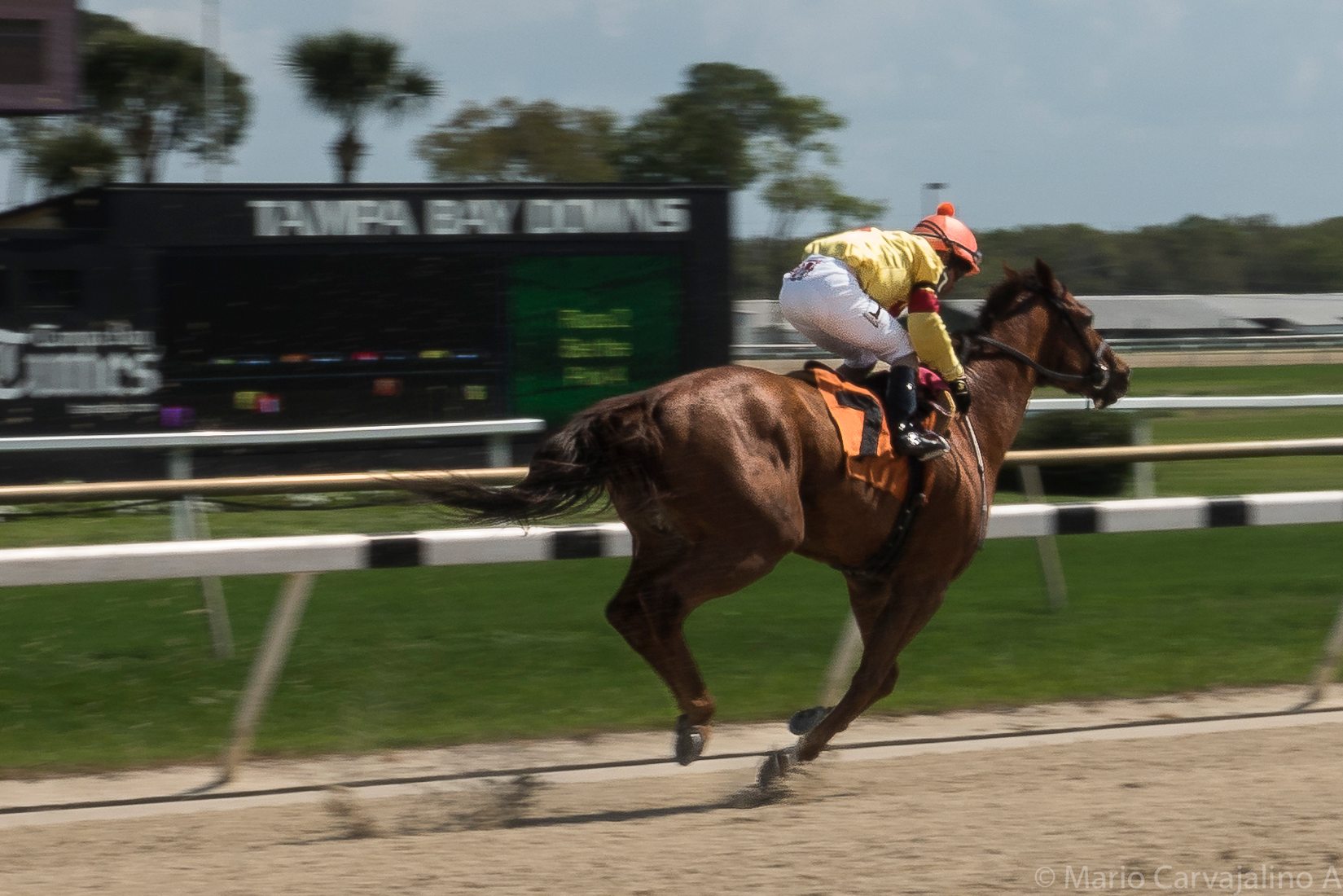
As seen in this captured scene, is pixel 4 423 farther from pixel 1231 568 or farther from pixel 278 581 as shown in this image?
pixel 1231 568

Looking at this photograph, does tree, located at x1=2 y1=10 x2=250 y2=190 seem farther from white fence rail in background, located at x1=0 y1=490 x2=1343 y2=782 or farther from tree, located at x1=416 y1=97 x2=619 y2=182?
white fence rail in background, located at x1=0 y1=490 x2=1343 y2=782

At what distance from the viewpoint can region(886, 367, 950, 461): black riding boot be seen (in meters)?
4.70

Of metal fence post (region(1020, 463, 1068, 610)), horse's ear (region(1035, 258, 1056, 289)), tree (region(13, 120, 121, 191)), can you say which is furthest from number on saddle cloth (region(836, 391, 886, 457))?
tree (region(13, 120, 121, 191))

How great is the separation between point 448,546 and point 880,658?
51.7 inches

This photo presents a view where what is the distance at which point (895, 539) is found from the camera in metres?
4.81

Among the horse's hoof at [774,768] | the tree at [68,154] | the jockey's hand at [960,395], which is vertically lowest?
the horse's hoof at [774,768]

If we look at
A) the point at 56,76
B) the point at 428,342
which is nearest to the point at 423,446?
the point at 428,342

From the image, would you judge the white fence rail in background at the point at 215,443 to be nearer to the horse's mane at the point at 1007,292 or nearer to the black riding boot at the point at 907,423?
the black riding boot at the point at 907,423

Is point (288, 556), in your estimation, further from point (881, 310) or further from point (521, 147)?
point (521, 147)

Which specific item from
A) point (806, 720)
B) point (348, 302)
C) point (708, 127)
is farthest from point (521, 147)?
point (806, 720)

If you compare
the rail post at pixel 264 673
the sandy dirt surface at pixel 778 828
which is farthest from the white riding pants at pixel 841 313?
the rail post at pixel 264 673

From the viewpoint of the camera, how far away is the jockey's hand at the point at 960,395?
5000 mm

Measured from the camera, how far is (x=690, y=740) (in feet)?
14.9

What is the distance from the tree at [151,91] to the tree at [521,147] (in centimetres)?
427
